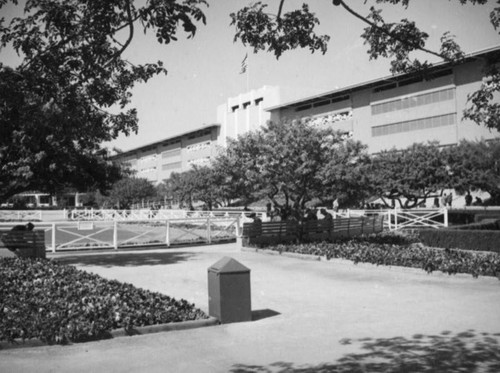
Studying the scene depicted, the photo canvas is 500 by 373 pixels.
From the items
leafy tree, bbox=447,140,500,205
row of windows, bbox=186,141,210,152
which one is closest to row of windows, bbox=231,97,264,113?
row of windows, bbox=186,141,210,152

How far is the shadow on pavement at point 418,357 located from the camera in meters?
5.38

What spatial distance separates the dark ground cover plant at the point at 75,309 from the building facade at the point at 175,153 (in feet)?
219

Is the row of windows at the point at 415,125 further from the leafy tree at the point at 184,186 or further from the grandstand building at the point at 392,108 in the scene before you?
the leafy tree at the point at 184,186

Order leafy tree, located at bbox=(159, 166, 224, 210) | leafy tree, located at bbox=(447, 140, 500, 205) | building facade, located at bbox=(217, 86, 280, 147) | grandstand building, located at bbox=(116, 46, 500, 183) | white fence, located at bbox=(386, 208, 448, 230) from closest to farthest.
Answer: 1. white fence, located at bbox=(386, 208, 448, 230)
2. leafy tree, located at bbox=(447, 140, 500, 205)
3. grandstand building, located at bbox=(116, 46, 500, 183)
4. leafy tree, located at bbox=(159, 166, 224, 210)
5. building facade, located at bbox=(217, 86, 280, 147)

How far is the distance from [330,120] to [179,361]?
183 ft

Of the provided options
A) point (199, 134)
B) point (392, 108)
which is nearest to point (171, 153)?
point (199, 134)

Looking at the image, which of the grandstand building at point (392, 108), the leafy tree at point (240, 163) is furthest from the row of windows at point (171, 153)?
the leafy tree at point (240, 163)

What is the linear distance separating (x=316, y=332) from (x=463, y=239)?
1283cm

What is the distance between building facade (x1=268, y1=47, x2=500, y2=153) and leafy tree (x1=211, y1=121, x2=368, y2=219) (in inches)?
988

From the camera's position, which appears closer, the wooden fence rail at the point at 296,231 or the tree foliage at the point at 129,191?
the wooden fence rail at the point at 296,231

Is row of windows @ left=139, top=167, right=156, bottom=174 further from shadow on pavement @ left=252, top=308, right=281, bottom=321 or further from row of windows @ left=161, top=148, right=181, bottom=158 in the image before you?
shadow on pavement @ left=252, top=308, right=281, bottom=321

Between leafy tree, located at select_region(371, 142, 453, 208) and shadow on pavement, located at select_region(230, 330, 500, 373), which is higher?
leafy tree, located at select_region(371, 142, 453, 208)

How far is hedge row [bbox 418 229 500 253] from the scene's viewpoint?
16953 millimetres

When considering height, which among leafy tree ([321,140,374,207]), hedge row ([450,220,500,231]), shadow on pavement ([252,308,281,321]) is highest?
leafy tree ([321,140,374,207])
